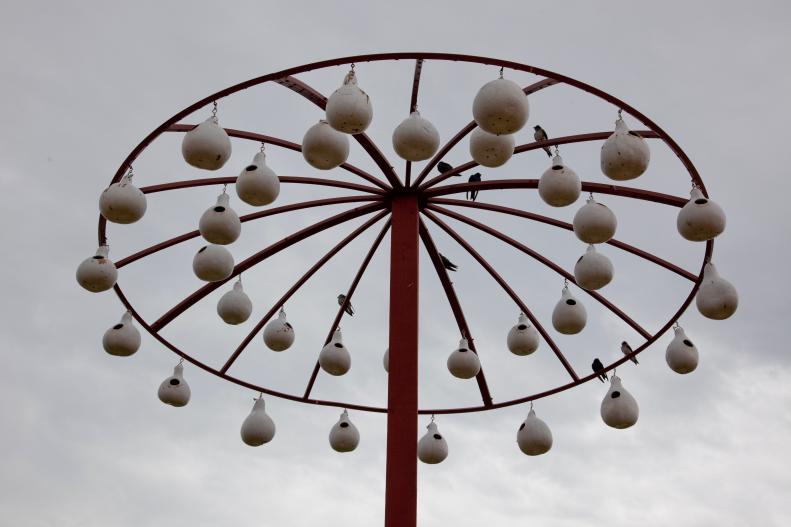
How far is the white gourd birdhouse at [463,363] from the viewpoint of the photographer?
440 inches

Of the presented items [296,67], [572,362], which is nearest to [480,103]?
[296,67]

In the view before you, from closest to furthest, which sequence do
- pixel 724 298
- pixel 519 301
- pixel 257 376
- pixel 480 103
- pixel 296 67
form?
1. pixel 480 103
2. pixel 296 67
3. pixel 724 298
4. pixel 519 301
5. pixel 257 376

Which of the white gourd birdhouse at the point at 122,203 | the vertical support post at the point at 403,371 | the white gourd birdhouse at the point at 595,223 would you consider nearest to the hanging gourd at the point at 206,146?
the white gourd birdhouse at the point at 122,203

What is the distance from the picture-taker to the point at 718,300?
9.15m

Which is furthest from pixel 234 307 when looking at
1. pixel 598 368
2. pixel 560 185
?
pixel 598 368

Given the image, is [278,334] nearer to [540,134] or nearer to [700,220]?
[540,134]

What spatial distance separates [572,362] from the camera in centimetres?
1270

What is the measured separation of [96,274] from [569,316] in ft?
18.8

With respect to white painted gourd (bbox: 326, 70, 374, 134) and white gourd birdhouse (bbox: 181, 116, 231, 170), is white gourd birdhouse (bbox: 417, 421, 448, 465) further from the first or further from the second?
white painted gourd (bbox: 326, 70, 374, 134)

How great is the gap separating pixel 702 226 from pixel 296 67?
4.40 m

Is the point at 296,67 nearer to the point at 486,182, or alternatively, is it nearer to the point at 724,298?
the point at 486,182

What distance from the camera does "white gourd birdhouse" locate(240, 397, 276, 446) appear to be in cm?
1165

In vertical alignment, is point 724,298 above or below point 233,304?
below

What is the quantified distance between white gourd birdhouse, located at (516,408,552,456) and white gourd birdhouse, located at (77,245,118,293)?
5.66 meters
